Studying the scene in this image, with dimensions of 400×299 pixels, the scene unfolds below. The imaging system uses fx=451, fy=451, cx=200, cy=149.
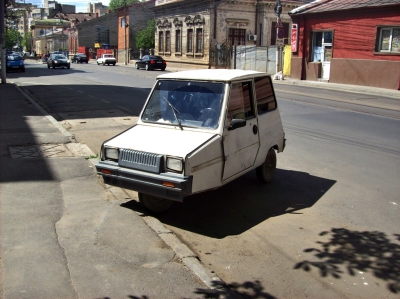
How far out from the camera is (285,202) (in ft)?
21.2

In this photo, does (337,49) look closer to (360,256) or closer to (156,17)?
(360,256)

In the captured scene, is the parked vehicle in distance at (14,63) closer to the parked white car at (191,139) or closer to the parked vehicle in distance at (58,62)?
the parked vehicle in distance at (58,62)

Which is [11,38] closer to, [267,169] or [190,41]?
[190,41]

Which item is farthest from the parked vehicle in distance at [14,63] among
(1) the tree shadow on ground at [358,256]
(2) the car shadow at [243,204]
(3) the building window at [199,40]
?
(1) the tree shadow on ground at [358,256]

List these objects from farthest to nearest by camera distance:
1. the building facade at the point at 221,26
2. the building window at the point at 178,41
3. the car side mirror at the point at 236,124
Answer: the building window at the point at 178,41
the building facade at the point at 221,26
the car side mirror at the point at 236,124

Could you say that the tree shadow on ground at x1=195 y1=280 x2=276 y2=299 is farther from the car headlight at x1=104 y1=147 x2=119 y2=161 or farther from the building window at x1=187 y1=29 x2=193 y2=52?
the building window at x1=187 y1=29 x2=193 y2=52

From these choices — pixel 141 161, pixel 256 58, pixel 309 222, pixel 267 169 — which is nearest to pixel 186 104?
pixel 141 161

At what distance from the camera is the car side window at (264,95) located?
6.69m

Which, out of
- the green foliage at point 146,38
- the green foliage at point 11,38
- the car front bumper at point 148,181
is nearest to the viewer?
the car front bumper at point 148,181

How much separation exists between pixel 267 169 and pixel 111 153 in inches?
106

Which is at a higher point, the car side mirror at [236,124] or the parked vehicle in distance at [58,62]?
the parked vehicle in distance at [58,62]

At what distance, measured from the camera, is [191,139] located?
18.1ft

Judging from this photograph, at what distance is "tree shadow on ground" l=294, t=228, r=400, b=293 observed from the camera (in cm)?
441

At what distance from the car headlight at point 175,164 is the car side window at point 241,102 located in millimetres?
1059
